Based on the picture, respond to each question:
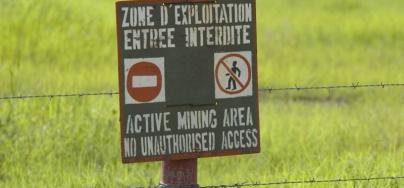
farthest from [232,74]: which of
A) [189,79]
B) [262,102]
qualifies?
[262,102]

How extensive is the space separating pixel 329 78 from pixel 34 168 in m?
5.28

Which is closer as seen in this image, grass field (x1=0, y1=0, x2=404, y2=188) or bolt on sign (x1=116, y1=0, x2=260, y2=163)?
bolt on sign (x1=116, y1=0, x2=260, y2=163)

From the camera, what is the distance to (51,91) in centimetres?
805

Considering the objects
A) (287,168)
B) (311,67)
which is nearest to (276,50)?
(311,67)

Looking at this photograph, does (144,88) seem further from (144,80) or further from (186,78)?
(186,78)

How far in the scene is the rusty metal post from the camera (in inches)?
164

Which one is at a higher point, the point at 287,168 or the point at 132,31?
the point at 132,31

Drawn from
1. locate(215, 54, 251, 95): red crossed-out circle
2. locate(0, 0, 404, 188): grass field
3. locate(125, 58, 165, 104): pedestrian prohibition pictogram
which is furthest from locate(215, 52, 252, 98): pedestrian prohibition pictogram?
locate(0, 0, 404, 188): grass field

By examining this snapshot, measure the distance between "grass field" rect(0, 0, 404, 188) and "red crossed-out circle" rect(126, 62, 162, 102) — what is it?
1.63m

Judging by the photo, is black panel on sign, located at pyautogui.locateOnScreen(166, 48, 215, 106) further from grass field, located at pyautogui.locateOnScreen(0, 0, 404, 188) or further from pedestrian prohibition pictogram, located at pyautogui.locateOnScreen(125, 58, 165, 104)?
grass field, located at pyautogui.locateOnScreen(0, 0, 404, 188)

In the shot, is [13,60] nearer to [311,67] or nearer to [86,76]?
[86,76]

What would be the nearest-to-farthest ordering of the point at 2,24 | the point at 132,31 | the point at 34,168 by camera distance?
the point at 132,31, the point at 34,168, the point at 2,24

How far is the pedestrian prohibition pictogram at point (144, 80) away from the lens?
4.08 m

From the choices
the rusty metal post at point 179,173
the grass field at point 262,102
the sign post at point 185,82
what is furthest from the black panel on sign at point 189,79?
the grass field at point 262,102
